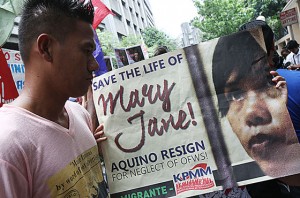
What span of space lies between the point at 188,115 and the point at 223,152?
0.24 m

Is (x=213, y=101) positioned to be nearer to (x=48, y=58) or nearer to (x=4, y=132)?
(x=48, y=58)

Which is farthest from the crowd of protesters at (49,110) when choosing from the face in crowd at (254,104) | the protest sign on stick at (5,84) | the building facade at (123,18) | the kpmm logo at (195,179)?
the building facade at (123,18)

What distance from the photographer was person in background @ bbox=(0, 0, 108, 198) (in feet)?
3.89

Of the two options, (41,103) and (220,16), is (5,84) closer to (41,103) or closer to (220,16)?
(41,103)

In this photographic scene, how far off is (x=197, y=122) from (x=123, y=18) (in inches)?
1135

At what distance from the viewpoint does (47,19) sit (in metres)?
1.32

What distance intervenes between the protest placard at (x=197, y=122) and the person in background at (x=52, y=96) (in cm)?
32

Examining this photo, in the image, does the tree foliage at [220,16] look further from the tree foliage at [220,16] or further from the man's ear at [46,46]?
the man's ear at [46,46]

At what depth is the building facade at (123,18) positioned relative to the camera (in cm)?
2398

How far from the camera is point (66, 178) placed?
1.26 meters

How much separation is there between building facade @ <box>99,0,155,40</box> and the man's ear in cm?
2082

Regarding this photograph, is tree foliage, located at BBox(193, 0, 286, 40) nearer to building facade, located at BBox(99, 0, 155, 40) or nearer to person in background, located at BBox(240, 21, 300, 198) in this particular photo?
building facade, located at BBox(99, 0, 155, 40)

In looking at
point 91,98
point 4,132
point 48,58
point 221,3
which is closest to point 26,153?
point 4,132

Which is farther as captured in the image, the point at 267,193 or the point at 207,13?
the point at 207,13
